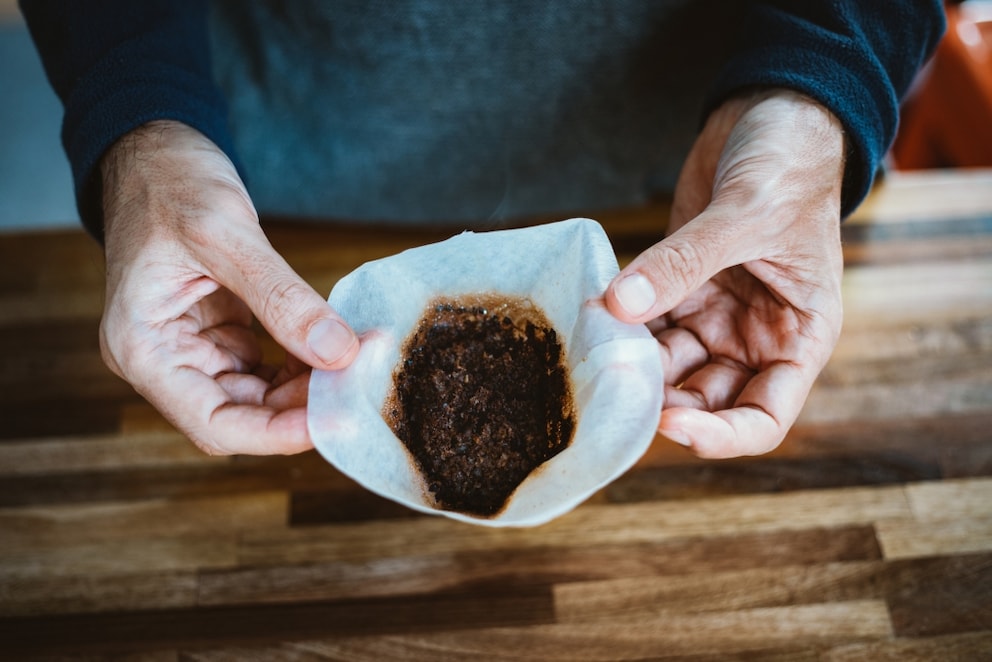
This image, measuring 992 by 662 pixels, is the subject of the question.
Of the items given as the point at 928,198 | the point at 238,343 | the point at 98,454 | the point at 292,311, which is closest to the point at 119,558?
the point at 98,454

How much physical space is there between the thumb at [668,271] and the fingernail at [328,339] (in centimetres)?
26

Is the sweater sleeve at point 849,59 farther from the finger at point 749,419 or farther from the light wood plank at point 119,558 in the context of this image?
the light wood plank at point 119,558

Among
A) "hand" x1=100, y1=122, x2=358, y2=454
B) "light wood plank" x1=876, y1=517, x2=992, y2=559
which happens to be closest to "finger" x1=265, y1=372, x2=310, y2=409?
"hand" x1=100, y1=122, x2=358, y2=454

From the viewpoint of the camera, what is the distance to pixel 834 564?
1.04 metres

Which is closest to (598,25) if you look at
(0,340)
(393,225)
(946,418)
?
(393,225)

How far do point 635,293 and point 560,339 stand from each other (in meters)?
0.12

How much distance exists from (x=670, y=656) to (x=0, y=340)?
121cm

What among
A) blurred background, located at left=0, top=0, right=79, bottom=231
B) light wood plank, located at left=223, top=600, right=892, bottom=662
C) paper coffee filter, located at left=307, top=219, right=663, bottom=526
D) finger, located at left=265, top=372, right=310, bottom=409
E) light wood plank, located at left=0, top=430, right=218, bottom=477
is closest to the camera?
paper coffee filter, located at left=307, top=219, right=663, bottom=526

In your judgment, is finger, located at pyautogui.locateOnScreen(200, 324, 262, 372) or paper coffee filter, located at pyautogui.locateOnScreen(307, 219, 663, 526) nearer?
paper coffee filter, located at pyautogui.locateOnScreen(307, 219, 663, 526)

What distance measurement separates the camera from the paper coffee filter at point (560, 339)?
0.71 m

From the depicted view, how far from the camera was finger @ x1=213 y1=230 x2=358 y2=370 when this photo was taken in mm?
714

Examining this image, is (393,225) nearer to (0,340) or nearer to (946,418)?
(0,340)

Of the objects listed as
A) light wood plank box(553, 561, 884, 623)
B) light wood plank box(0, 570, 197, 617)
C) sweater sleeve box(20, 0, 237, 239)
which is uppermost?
sweater sleeve box(20, 0, 237, 239)

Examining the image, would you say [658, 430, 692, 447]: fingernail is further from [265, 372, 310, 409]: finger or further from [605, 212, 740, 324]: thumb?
[265, 372, 310, 409]: finger
